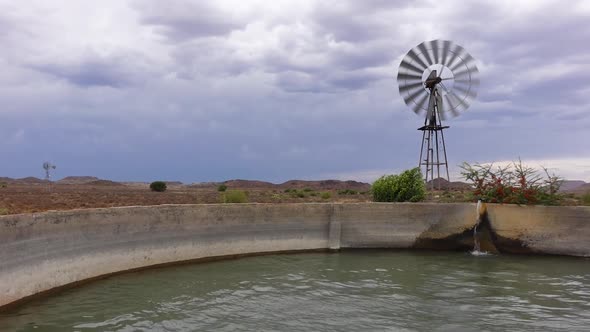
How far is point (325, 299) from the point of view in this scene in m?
9.49

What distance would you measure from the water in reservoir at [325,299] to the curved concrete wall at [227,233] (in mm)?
554

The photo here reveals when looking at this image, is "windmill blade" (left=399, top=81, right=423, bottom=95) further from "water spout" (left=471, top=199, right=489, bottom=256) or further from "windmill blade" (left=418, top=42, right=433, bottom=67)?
"water spout" (left=471, top=199, right=489, bottom=256)

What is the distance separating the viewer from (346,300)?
9438mm

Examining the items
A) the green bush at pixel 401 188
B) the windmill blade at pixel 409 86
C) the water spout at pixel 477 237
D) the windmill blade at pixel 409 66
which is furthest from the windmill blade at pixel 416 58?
the water spout at pixel 477 237

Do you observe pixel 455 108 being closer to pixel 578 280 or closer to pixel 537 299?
pixel 578 280

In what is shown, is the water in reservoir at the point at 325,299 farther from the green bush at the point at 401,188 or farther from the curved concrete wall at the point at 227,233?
the green bush at the point at 401,188

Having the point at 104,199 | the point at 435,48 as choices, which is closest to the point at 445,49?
the point at 435,48

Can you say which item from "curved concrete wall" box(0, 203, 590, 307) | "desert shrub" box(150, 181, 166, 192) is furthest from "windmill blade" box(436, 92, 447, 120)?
"desert shrub" box(150, 181, 166, 192)

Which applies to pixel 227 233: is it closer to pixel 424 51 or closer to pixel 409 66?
pixel 409 66

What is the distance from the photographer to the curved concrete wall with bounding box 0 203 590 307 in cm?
946

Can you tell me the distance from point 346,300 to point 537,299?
4.18 m

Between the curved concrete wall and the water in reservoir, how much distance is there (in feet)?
1.82

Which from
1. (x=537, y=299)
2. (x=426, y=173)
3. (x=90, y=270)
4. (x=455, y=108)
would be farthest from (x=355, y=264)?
(x=455, y=108)

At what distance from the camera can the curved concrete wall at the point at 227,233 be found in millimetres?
9461
